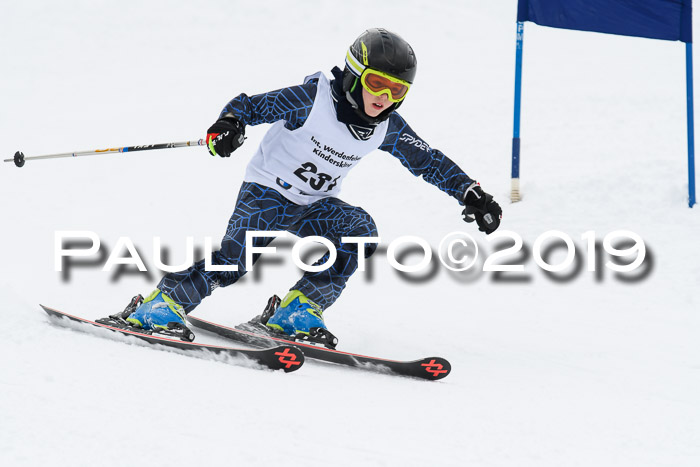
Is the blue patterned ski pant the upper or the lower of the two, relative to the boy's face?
lower

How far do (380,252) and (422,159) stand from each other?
9.03 ft

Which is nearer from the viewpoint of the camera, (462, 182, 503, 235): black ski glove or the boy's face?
the boy's face

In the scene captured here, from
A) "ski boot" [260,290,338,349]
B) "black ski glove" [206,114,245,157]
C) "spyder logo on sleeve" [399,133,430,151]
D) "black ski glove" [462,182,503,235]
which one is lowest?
"ski boot" [260,290,338,349]

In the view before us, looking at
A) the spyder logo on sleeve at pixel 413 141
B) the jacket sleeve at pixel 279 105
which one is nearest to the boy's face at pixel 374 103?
the jacket sleeve at pixel 279 105

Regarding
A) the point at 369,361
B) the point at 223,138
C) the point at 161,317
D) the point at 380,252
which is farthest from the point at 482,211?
the point at 380,252

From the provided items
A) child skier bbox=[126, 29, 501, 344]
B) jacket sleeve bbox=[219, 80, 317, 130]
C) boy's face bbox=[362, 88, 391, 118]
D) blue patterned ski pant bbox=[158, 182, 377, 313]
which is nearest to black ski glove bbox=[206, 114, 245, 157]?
child skier bbox=[126, 29, 501, 344]

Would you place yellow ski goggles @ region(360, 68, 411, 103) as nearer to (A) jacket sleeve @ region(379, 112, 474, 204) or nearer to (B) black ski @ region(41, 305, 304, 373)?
(A) jacket sleeve @ region(379, 112, 474, 204)

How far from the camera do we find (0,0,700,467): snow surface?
2.74 metres

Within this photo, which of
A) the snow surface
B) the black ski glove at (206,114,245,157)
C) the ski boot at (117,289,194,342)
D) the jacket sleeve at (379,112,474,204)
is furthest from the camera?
the jacket sleeve at (379,112,474,204)

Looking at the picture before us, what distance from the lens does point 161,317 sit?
402cm

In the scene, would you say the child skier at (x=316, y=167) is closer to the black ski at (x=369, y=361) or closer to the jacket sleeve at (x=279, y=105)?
the jacket sleeve at (x=279, y=105)

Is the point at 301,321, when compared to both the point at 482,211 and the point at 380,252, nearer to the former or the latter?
the point at 482,211

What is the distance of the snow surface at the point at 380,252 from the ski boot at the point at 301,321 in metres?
0.27

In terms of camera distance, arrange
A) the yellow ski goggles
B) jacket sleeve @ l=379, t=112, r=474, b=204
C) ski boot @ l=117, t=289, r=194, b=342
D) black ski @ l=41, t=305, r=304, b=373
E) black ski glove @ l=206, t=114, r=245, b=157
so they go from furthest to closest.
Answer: jacket sleeve @ l=379, t=112, r=474, b=204, ski boot @ l=117, t=289, r=194, b=342, the yellow ski goggles, black ski glove @ l=206, t=114, r=245, b=157, black ski @ l=41, t=305, r=304, b=373
